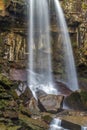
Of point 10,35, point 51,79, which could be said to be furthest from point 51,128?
point 10,35

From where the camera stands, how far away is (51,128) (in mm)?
12875

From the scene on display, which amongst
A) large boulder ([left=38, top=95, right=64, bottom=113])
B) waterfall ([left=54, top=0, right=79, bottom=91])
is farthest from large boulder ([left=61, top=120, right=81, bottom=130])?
waterfall ([left=54, top=0, right=79, bottom=91])

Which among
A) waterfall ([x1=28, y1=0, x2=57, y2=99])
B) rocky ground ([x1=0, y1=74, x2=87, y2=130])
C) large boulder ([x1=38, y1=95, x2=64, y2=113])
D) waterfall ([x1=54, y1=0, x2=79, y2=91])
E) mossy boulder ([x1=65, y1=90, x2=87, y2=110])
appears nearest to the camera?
rocky ground ([x1=0, y1=74, x2=87, y2=130])

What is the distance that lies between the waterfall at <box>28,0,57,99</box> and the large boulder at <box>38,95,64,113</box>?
17.7ft

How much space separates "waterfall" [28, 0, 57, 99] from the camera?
68.2 feet

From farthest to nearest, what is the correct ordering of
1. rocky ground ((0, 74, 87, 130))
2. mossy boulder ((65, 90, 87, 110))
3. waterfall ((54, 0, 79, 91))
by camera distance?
1. waterfall ((54, 0, 79, 91))
2. mossy boulder ((65, 90, 87, 110))
3. rocky ground ((0, 74, 87, 130))

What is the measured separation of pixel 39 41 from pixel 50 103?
7679 millimetres

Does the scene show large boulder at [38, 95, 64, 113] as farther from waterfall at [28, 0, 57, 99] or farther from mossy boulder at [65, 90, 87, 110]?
waterfall at [28, 0, 57, 99]

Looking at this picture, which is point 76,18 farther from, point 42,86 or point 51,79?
point 42,86

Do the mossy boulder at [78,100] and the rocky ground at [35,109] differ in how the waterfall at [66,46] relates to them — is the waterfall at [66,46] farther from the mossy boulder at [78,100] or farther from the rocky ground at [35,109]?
the mossy boulder at [78,100]

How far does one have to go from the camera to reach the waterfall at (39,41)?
68.2 feet

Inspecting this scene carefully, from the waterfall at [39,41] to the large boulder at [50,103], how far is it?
17.7 feet

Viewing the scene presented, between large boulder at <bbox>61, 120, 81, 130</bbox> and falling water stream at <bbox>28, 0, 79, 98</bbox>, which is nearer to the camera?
large boulder at <bbox>61, 120, 81, 130</bbox>

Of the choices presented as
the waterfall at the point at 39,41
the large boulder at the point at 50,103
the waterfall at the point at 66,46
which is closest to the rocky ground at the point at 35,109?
the large boulder at the point at 50,103
